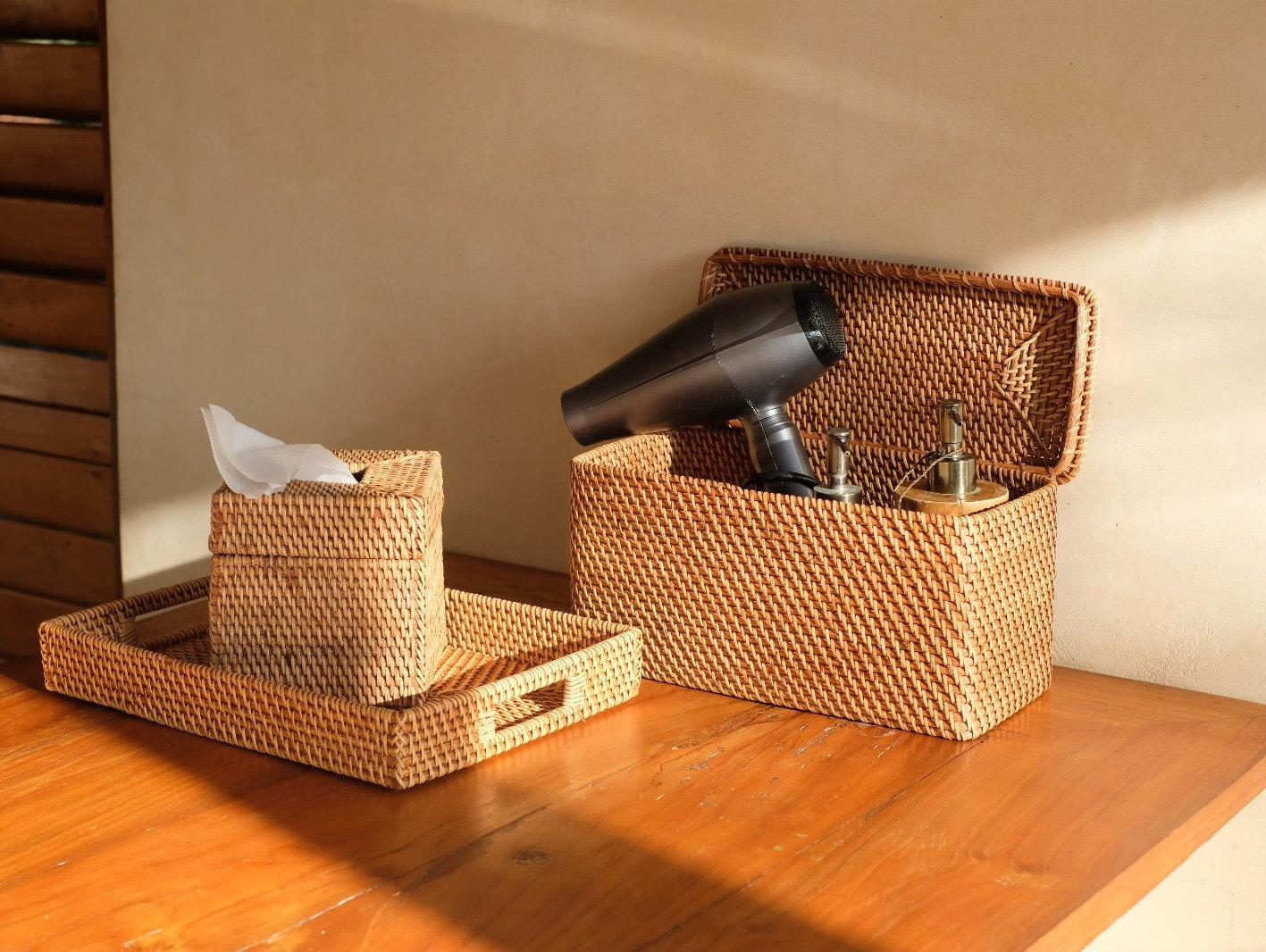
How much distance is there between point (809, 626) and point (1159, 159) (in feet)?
1.42

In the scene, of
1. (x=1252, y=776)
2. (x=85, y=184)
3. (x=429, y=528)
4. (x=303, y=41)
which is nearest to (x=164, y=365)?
(x=85, y=184)

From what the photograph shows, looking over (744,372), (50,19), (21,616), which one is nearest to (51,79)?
(50,19)

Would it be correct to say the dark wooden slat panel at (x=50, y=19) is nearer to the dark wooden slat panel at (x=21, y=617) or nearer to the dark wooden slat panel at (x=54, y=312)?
the dark wooden slat panel at (x=54, y=312)

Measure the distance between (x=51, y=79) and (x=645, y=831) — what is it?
4.39ft

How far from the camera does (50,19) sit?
166cm

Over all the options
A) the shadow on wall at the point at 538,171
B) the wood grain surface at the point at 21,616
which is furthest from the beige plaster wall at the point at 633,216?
the wood grain surface at the point at 21,616

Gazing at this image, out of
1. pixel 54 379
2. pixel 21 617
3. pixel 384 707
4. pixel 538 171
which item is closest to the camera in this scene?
pixel 384 707

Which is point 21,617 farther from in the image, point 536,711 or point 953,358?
point 953,358

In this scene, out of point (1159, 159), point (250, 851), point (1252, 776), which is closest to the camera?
point (250, 851)

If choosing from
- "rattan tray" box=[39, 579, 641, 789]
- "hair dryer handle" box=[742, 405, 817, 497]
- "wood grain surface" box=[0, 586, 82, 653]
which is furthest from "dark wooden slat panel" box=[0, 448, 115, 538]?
"hair dryer handle" box=[742, 405, 817, 497]

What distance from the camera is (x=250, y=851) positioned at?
77 centimetres

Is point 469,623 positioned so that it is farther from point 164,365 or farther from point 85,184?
point 85,184

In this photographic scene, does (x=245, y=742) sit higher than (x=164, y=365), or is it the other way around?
(x=164, y=365)

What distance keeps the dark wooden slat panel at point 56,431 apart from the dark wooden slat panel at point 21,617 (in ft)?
0.72
